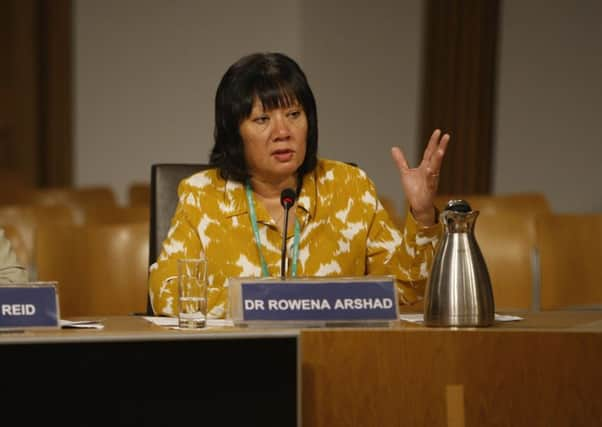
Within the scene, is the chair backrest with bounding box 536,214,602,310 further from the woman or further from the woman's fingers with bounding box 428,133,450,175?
the woman's fingers with bounding box 428,133,450,175

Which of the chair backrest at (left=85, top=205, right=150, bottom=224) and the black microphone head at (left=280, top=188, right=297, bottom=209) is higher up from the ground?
the black microphone head at (left=280, top=188, right=297, bottom=209)

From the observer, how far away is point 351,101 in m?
7.70

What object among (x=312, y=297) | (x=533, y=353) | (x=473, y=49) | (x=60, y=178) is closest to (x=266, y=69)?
(x=312, y=297)

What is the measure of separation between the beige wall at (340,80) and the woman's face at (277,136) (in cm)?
469

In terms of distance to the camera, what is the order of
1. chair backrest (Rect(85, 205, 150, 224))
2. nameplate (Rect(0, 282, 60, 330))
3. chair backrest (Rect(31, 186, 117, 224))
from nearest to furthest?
1. nameplate (Rect(0, 282, 60, 330))
2. chair backrest (Rect(85, 205, 150, 224))
3. chair backrest (Rect(31, 186, 117, 224))

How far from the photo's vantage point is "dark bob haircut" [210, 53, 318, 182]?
2.56 metres

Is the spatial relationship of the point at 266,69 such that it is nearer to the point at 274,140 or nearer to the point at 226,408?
the point at 274,140

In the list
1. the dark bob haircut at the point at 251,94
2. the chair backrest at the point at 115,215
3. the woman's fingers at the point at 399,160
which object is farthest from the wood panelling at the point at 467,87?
the woman's fingers at the point at 399,160

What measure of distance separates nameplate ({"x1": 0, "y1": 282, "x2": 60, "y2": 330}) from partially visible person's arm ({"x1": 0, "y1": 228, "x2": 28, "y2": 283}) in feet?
1.97

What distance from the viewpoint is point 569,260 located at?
342 centimetres

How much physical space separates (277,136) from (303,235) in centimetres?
24

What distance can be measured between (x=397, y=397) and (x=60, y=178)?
7.05 m

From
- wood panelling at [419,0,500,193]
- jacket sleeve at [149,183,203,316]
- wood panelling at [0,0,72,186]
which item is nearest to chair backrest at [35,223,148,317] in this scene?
jacket sleeve at [149,183,203,316]

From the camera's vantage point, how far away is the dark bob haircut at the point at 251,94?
8.41 feet
